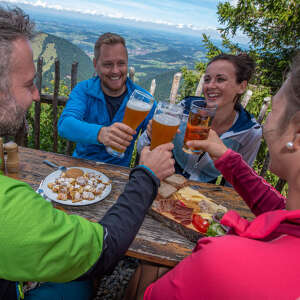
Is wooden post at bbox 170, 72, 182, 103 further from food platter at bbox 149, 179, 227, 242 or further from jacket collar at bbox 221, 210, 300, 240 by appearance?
jacket collar at bbox 221, 210, 300, 240

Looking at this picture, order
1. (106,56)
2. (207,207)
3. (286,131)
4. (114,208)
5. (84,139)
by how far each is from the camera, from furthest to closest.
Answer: (106,56) < (84,139) < (207,207) < (114,208) < (286,131)

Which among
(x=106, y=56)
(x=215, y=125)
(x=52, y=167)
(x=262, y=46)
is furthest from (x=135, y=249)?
(x=262, y=46)

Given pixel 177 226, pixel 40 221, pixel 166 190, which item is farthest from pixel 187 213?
pixel 40 221

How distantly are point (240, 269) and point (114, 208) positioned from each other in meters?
0.61

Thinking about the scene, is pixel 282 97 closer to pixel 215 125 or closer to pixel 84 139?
pixel 84 139

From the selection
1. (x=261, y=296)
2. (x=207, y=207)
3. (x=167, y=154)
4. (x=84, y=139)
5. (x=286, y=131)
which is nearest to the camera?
(x=261, y=296)

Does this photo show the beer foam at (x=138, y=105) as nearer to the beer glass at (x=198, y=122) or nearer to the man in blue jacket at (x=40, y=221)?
the beer glass at (x=198, y=122)

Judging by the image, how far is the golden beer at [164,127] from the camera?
147 centimetres

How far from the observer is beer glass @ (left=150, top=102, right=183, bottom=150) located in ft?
4.85

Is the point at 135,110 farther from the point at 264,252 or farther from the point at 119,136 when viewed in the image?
the point at 264,252

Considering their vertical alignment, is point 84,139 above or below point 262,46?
below

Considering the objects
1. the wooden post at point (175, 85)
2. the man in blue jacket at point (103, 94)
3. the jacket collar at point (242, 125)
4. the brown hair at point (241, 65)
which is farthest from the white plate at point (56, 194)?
the wooden post at point (175, 85)

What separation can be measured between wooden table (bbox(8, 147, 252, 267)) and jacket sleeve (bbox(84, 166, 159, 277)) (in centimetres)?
34

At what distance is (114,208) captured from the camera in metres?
1.10
